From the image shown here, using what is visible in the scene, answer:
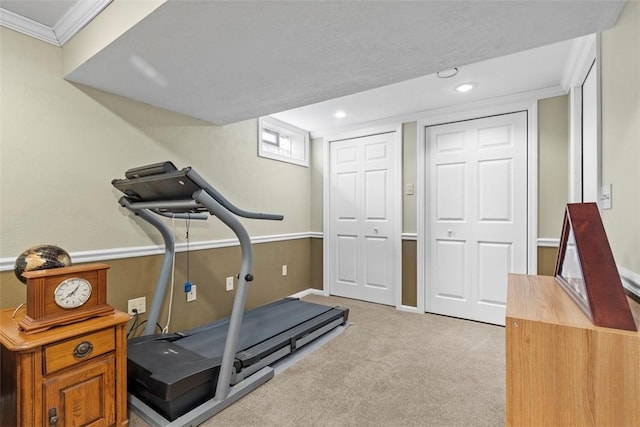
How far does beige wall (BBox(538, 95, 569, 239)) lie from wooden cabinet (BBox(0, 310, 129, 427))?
10.7ft

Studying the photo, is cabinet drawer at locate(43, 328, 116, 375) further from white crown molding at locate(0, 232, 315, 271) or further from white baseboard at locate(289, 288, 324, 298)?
white baseboard at locate(289, 288, 324, 298)

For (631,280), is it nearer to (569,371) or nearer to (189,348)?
(569,371)

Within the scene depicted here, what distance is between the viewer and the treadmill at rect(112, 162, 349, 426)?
1515 mm

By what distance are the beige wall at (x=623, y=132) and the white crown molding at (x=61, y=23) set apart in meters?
2.31

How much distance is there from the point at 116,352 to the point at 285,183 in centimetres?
Result: 247

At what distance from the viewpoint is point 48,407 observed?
1275 mm

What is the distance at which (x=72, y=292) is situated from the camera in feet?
4.64

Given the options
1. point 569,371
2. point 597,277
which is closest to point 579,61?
point 597,277

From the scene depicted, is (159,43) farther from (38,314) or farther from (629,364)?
(629,364)

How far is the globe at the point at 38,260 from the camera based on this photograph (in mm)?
1464

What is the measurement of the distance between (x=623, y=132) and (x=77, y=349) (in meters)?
2.51

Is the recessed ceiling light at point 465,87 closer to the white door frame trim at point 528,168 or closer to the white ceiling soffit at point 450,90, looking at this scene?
the white ceiling soffit at point 450,90

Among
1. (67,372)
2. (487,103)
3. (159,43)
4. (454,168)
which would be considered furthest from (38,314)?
(487,103)

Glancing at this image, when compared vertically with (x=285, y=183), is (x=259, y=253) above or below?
below
